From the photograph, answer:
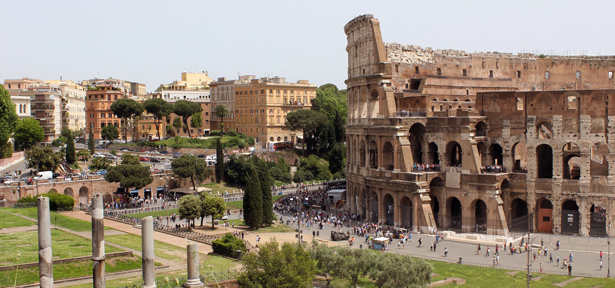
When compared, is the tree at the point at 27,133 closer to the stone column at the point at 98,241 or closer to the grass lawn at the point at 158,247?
the grass lawn at the point at 158,247

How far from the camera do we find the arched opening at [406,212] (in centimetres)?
5847

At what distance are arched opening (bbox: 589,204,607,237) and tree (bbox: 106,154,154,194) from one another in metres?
44.2

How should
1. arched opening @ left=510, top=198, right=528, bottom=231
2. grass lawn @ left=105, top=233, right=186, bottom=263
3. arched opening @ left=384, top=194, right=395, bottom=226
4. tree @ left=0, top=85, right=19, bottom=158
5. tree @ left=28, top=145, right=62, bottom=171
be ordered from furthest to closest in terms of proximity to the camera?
tree @ left=0, top=85, right=19, bottom=158 → tree @ left=28, top=145, right=62, bottom=171 → arched opening @ left=384, top=194, right=395, bottom=226 → arched opening @ left=510, top=198, right=528, bottom=231 → grass lawn @ left=105, top=233, right=186, bottom=263

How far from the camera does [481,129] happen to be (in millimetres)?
59750

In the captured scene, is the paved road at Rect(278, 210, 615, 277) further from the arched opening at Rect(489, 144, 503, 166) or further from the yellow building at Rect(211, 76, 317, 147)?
the yellow building at Rect(211, 76, 317, 147)

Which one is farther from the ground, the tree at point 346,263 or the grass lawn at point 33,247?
the grass lawn at point 33,247

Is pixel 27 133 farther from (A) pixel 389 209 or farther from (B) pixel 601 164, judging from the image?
(B) pixel 601 164

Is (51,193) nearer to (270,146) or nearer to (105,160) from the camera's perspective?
(105,160)

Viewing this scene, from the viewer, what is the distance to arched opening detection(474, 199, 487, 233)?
57250mm

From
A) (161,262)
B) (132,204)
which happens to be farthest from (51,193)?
(161,262)

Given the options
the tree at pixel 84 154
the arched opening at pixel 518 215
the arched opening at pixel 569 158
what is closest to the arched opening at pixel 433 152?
the arched opening at pixel 518 215

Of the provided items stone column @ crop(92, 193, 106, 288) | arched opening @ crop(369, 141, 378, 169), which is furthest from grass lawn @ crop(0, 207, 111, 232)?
arched opening @ crop(369, 141, 378, 169)

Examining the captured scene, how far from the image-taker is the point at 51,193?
206 ft

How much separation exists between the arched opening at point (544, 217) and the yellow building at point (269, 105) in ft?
188
